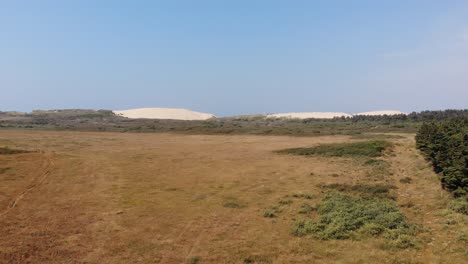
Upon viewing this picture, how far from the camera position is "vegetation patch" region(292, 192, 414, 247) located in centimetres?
1263

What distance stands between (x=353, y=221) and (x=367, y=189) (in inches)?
235

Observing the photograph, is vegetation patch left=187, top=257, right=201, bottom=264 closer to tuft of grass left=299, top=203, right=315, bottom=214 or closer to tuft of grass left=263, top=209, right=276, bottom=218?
tuft of grass left=263, top=209, right=276, bottom=218

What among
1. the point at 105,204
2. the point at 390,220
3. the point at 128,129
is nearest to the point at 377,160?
the point at 390,220

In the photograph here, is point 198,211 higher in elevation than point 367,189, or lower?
lower

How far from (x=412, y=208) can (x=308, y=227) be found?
538 centimetres

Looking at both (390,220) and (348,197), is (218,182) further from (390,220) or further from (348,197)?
(390,220)

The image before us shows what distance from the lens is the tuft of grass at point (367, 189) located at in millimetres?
18081

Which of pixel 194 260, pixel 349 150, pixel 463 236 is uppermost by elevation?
pixel 349 150

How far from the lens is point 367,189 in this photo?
19141mm

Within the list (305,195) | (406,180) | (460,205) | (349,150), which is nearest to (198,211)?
(305,195)

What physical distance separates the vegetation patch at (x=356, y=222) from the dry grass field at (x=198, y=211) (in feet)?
1.41

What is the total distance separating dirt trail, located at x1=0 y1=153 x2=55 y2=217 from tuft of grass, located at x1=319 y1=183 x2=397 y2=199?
15.3m

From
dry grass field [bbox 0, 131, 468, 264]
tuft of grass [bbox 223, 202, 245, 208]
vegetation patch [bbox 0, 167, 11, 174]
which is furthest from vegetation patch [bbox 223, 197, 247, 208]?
vegetation patch [bbox 0, 167, 11, 174]

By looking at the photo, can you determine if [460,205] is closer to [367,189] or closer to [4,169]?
[367,189]
